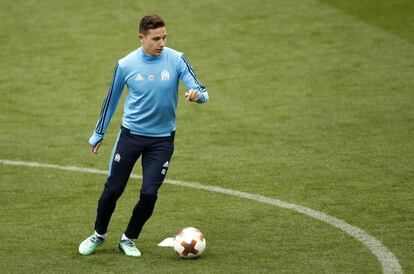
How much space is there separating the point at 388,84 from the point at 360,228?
692 cm

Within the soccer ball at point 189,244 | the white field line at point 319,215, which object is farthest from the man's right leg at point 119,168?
the white field line at point 319,215

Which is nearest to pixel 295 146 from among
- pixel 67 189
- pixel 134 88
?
pixel 67 189

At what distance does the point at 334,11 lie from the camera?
2052 cm

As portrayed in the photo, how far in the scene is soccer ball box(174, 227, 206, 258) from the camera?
9211 mm

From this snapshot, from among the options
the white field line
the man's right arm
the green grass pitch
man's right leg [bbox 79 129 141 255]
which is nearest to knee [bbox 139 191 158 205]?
man's right leg [bbox 79 129 141 255]

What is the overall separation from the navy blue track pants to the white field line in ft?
7.09

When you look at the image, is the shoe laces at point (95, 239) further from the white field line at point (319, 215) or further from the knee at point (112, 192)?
the white field line at point (319, 215)

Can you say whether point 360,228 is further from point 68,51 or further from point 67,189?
point 68,51

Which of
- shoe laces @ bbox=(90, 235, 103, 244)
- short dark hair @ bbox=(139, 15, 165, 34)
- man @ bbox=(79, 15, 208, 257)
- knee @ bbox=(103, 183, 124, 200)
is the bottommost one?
shoe laces @ bbox=(90, 235, 103, 244)

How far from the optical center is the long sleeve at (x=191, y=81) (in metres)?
9.15

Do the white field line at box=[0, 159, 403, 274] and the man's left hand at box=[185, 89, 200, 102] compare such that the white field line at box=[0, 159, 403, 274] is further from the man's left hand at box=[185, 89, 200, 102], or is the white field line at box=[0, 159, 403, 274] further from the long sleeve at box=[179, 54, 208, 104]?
the man's left hand at box=[185, 89, 200, 102]

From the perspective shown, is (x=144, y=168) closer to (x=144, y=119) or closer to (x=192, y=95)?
(x=144, y=119)

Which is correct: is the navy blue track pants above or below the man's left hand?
below

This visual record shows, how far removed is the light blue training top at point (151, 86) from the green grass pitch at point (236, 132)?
130 cm
